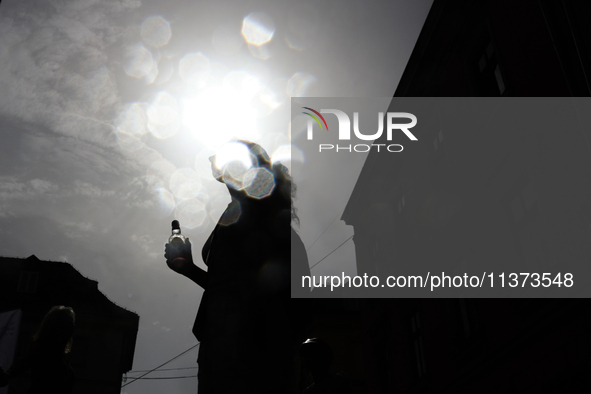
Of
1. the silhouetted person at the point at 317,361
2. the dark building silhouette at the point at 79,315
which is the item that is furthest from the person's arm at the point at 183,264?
the dark building silhouette at the point at 79,315

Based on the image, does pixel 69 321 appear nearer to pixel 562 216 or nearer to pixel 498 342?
pixel 562 216

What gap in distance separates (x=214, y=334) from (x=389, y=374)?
1606cm

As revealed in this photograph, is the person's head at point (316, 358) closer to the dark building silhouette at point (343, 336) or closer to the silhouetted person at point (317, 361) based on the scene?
the silhouetted person at point (317, 361)

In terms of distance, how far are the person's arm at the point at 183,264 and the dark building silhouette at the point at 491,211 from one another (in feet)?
21.8

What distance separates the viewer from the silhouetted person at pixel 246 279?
219cm

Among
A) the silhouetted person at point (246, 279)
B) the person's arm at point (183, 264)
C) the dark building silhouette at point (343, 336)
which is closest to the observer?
the silhouetted person at point (246, 279)

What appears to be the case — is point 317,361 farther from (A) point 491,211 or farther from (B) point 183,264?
(A) point 491,211

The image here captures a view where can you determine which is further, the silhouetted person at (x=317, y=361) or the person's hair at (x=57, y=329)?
the person's hair at (x=57, y=329)

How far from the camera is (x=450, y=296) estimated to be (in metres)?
12.6

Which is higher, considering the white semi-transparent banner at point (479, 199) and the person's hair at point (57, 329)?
the white semi-transparent banner at point (479, 199)

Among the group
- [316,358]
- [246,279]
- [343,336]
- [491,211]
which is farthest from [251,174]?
[343,336]

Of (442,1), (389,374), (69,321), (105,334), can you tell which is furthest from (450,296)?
(105,334)

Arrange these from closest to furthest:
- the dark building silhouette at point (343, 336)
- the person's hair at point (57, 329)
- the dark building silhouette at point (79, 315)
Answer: the person's hair at point (57, 329) → the dark building silhouette at point (343, 336) → the dark building silhouette at point (79, 315)

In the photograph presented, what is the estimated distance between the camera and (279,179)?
2682mm
